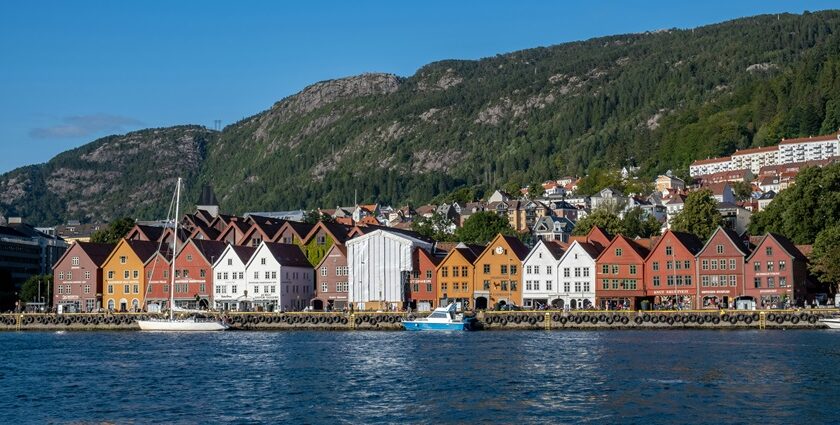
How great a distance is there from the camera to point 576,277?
123938 mm

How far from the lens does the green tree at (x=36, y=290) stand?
495 feet

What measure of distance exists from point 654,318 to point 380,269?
34951 millimetres

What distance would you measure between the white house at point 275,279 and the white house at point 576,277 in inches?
1147

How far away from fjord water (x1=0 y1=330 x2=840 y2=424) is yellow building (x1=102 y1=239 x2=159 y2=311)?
43.3 metres

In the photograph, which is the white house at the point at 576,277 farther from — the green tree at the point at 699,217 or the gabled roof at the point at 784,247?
the green tree at the point at 699,217

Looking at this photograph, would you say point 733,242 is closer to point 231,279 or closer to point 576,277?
point 576,277

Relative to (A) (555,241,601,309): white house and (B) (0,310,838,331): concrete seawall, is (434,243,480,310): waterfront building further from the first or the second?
(B) (0,310,838,331): concrete seawall

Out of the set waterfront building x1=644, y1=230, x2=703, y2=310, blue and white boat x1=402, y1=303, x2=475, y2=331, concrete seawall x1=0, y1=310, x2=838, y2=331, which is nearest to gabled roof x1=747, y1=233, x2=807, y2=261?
waterfront building x1=644, y1=230, x2=703, y2=310

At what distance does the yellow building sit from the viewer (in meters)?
136

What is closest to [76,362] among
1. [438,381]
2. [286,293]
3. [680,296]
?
[438,381]

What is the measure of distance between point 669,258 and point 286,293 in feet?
136

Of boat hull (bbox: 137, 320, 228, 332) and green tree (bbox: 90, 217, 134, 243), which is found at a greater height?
green tree (bbox: 90, 217, 134, 243)

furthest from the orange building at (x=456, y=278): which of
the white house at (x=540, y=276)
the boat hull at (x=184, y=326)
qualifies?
the boat hull at (x=184, y=326)

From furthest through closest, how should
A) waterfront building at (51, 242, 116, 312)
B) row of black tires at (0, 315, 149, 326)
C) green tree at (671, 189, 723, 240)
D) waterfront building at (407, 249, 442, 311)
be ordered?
green tree at (671, 189, 723, 240), waterfront building at (51, 242, 116, 312), waterfront building at (407, 249, 442, 311), row of black tires at (0, 315, 149, 326)
